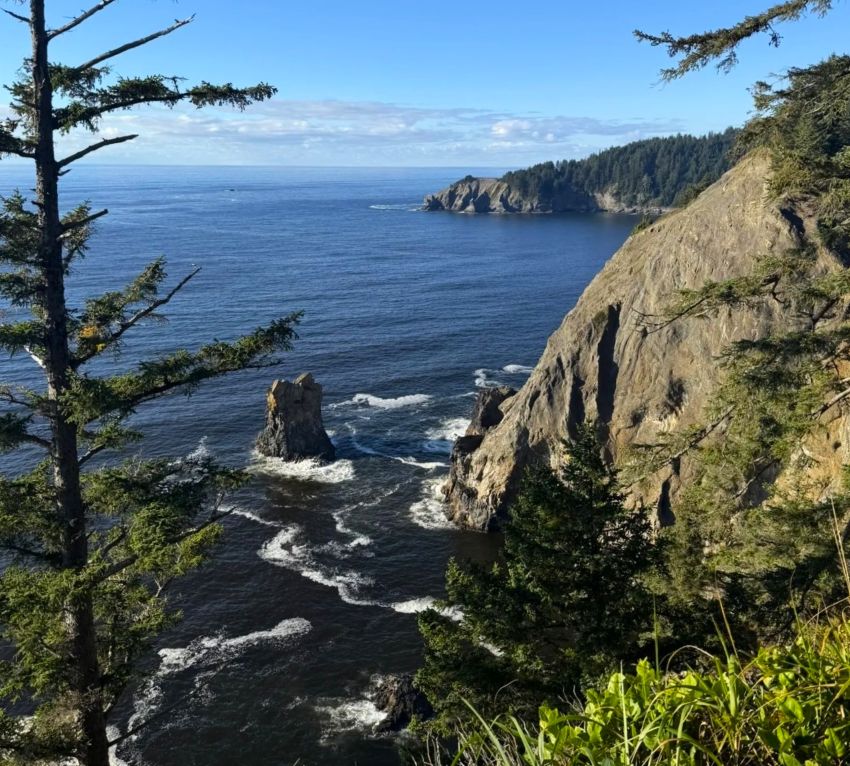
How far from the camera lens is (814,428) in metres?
12.2

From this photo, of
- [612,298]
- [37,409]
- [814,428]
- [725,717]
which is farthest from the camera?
[612,298]

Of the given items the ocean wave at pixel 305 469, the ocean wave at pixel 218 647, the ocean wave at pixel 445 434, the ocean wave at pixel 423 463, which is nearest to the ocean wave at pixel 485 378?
the ocean wave at pixel 445 434

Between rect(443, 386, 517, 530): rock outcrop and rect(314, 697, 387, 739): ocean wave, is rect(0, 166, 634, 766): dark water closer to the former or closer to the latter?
rect(314, 697, 387, 739): ocean wave

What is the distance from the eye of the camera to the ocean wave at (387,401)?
203ft

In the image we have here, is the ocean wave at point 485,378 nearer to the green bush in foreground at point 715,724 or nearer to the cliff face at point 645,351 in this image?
the cliff face at point 645,351

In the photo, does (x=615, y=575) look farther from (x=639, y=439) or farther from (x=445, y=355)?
(x=445, y=355)

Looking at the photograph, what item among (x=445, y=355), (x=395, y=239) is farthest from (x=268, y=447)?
(x=395, y=239)

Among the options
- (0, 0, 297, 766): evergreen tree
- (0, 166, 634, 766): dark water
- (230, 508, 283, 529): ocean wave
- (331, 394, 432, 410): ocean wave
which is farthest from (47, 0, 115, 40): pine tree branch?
(331, 394, 432, 410): ocean wave

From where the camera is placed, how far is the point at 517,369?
69.2 metres

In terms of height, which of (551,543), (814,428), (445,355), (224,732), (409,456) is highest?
(814,428)

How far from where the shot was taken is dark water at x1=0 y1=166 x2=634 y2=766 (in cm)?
2923

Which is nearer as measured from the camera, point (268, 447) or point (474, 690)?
point (474, 690)

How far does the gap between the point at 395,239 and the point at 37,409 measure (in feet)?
488

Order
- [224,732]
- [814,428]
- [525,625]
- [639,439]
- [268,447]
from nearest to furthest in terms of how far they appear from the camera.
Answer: [814,428] < [525,625] < [224,732] < [639,439] < [268,447]
